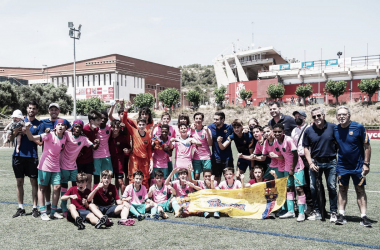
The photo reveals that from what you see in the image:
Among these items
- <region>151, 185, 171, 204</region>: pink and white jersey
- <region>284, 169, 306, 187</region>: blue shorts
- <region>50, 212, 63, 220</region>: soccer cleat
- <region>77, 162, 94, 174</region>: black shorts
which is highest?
<region>77, 162, 94, 174</region>: black shorts

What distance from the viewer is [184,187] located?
656 centimetres

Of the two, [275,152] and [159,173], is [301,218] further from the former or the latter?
[159,173]

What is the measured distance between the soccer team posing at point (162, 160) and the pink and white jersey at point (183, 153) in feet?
0.07

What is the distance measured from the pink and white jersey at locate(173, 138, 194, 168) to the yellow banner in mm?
713

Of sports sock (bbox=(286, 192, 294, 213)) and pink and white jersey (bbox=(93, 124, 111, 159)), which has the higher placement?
pink and white jersey (bbox=(93, 124, 111, 159))

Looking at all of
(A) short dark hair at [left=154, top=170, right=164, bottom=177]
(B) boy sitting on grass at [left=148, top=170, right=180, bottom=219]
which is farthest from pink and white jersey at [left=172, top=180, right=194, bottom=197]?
(A) short dark hair at [left=154, top=170, right=164, bottom=177]

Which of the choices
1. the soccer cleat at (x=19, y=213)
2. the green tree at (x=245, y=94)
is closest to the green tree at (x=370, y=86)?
the green tree at (x=245, y=94)

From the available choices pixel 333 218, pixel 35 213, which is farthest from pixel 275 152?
pixel 35 213

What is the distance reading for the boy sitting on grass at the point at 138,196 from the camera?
6062 millimetres

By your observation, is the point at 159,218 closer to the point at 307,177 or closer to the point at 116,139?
the point at 116,139

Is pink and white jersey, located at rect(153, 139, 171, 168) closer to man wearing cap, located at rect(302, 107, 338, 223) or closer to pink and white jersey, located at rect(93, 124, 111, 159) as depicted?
pink and white jersey, located at rect(93, 124, 111, 159)

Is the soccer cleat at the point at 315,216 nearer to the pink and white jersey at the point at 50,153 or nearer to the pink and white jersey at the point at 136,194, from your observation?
the pink and white jersey at the point at 136,194

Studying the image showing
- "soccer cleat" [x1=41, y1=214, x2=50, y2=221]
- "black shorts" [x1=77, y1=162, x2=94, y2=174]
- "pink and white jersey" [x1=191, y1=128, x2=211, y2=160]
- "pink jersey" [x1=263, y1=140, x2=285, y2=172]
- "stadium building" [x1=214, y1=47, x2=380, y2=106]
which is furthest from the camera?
"stadium building" [x1=214, y1=47, x2=380, y2=106]

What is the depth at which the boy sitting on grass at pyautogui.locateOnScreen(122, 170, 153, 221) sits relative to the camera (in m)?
6.06
